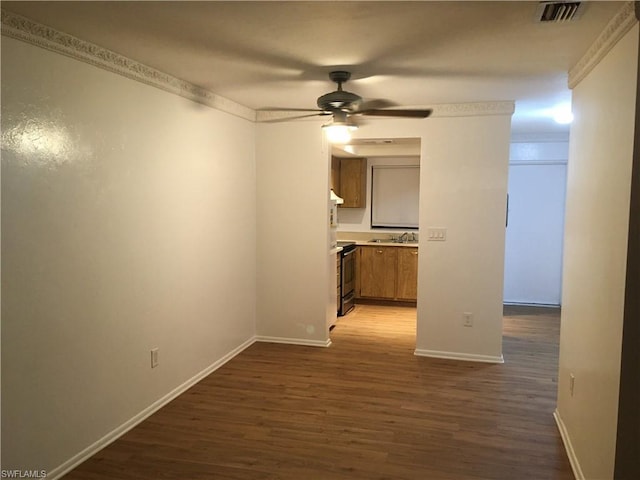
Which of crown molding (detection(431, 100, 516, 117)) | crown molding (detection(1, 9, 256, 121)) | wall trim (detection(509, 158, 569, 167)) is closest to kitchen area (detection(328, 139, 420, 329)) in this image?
Result: wall trim (detection(509, 158, 569, 167))

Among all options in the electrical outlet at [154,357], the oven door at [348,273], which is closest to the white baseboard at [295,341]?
the oven door at [348,273]

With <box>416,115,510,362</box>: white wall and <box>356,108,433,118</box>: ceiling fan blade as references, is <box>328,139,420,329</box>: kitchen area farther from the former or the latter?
<box>356,108,433,118</box>: ceiling fan blade

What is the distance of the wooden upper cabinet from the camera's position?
7.27m

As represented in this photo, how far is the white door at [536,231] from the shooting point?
22.7 ft

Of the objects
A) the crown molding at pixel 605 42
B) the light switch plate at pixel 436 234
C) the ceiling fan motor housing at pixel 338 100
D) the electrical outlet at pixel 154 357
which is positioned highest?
the crown molding at pixel 605 42

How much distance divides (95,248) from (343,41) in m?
1.83

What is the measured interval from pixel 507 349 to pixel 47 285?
164 inches

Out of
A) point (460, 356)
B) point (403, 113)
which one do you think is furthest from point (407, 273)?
point (403, 113)

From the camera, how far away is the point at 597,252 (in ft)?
8.19

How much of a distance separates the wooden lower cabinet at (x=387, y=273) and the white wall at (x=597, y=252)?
11.5 ft

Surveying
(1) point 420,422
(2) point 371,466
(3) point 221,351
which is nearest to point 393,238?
(3) point 221,351

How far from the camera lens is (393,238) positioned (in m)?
7.37

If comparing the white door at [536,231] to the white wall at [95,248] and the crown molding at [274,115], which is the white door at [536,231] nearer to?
the crown molding at [274,115]

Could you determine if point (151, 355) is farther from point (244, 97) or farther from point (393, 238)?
point (393, 238)
